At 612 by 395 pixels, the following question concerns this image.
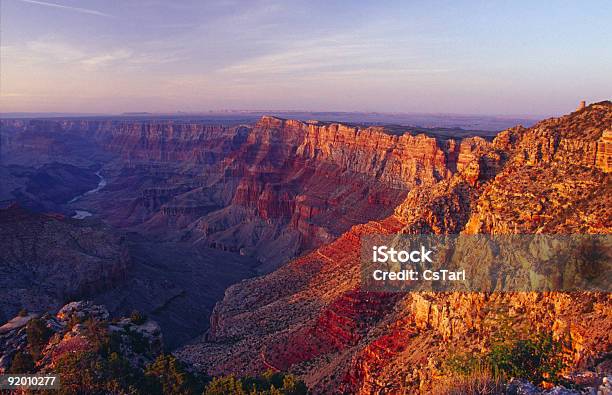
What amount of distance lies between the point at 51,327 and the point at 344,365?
19877 millimetres

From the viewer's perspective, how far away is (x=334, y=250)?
60156 mm

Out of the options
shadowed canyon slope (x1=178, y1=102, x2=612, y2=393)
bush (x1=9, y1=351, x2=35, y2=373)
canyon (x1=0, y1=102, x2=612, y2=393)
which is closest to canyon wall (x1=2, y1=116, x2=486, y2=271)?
canyon (x1=0, y1=102, x2=612, y2=393)

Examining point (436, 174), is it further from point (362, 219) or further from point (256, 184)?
point (256, 184)

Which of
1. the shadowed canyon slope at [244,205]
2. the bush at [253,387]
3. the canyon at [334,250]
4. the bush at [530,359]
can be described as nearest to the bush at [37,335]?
the canyon at [334,250]

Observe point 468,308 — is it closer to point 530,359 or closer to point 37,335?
point 530,359

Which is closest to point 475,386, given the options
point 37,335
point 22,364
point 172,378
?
point 172,378

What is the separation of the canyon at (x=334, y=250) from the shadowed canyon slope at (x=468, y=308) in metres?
0.11

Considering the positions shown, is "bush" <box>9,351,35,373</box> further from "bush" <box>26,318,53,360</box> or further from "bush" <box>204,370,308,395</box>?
"bush" <box>204,370,308,395</box>

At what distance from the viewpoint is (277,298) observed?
56781 millimetres

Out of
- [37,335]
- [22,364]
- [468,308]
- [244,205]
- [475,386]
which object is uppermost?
[475,386]

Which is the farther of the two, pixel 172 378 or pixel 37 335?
pixel 37 335

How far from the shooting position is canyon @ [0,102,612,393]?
25.4m

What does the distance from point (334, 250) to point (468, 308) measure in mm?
34548

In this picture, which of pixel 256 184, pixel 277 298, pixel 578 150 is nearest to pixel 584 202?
pixel 578 150
